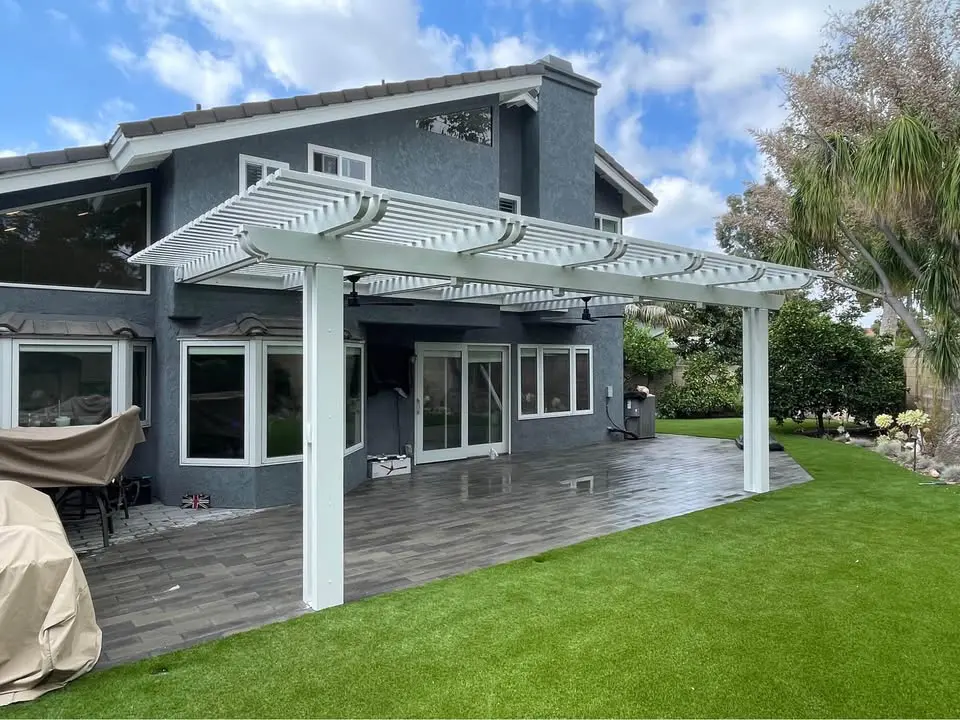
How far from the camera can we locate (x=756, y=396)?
9625 mm

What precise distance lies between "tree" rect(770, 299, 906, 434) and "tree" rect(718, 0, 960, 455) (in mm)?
2686

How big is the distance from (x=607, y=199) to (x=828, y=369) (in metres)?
7.11

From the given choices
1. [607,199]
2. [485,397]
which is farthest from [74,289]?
[607,199]

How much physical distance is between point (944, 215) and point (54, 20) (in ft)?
73.1

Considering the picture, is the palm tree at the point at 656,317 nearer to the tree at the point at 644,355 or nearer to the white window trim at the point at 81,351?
the tree at the point at 644,355

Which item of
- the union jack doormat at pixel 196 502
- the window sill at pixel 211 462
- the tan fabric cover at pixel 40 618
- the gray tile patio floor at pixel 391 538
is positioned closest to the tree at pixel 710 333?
the gray tile patio floor at pixel 391 538

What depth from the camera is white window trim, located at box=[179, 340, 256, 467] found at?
28.6 feet

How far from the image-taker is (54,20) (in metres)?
18.3

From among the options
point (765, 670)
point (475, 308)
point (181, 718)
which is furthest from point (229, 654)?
point (475, 308)

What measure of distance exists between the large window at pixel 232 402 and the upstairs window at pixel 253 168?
237cm

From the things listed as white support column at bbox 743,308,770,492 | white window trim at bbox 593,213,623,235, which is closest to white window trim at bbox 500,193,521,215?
white window trim at bbox 593,213,623,235

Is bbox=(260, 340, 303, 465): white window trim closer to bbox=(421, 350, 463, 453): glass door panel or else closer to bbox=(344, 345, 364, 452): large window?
bbox=(344, 345, 364, 452): large window

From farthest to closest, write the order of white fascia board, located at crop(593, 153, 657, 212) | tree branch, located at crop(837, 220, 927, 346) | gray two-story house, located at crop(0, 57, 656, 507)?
white fascia board, located at crop(593, 153, 657, 212) → tree branch, located at crop(837, 220, 927, 346) → gray two-story house, located at crop(0, 57, 656, 507)

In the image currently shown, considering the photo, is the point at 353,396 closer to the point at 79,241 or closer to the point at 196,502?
the point at 196,502
